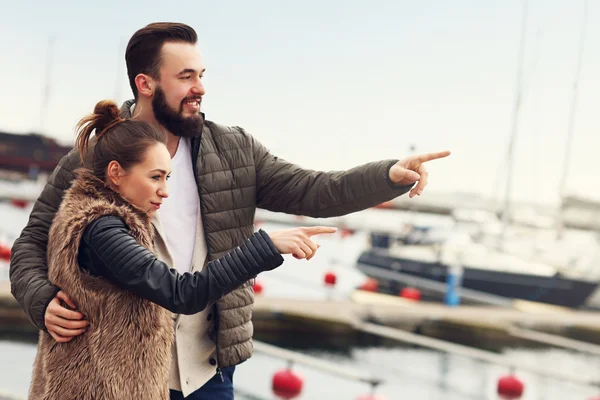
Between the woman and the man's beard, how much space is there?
0.69 ft

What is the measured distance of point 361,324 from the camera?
10008 millimetres

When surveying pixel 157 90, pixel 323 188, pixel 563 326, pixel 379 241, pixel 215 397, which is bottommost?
pixel 379 241

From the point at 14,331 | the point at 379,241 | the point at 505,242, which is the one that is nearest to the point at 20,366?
the point at 14,331

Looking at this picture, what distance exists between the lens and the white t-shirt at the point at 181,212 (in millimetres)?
2131

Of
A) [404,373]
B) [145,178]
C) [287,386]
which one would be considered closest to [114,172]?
[145,178]

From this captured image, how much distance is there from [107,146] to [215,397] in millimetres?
785

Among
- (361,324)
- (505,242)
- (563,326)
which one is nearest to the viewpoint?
(361,324)

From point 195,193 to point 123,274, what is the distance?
0.51m

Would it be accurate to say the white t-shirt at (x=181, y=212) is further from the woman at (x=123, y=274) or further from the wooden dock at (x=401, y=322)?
the wooden dock at (x=401, y=322)

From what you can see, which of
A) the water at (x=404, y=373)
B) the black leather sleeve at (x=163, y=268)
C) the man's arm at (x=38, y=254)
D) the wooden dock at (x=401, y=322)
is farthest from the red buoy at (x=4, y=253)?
the black leather sleeve at (x=163, y=268)

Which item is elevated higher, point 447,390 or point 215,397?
point 215,397

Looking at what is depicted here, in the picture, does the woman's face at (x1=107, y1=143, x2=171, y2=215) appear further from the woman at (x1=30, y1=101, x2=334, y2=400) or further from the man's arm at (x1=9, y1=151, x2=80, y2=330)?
the man's arm at (x1=9, y1=151, x2=80, y2=330)

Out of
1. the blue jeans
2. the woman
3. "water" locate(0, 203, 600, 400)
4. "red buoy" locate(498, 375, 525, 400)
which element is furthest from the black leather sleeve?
"red buoy" locate(498, 375, 525, 400)

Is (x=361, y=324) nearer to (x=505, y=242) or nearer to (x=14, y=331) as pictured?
(x=14, y=331)
